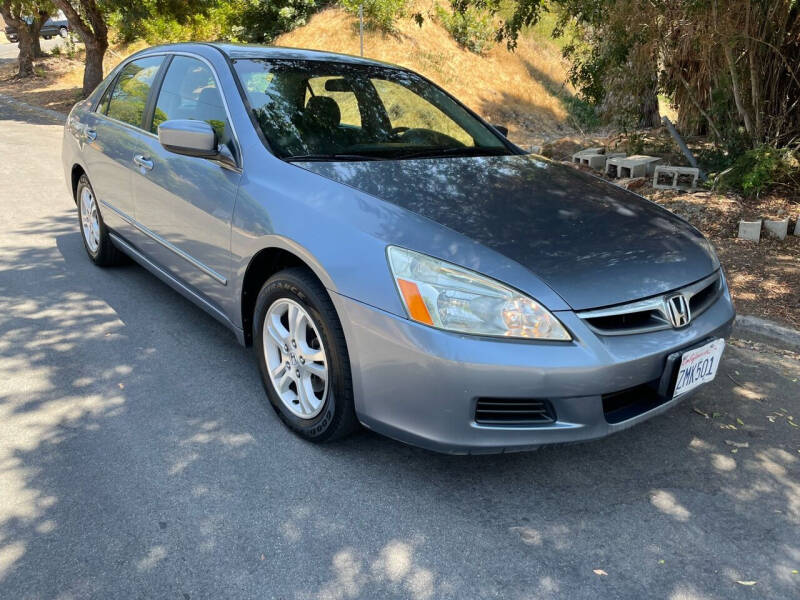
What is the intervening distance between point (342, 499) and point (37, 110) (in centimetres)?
1668

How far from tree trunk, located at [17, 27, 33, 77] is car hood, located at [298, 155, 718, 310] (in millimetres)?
22848

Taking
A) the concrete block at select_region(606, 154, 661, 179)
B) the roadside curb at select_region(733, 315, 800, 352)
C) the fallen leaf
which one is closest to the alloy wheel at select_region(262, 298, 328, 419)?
the fallen leaf

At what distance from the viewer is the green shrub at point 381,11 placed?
18.5 m

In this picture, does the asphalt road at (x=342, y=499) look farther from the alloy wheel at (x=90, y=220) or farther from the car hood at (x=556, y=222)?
the alloy wheel at (x=90, y=220)

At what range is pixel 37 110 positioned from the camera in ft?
→ 52.5

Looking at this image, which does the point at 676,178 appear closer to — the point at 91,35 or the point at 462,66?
the point at 462,66

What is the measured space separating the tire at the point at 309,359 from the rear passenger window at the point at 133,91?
6.43 feet

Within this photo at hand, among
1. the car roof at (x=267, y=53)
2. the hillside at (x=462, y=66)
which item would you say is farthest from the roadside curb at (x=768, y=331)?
the hillside at (x=462, y=66)

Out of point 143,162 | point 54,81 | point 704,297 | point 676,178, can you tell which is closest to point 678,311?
point 704,297

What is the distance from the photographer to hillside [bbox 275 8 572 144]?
18.3 m

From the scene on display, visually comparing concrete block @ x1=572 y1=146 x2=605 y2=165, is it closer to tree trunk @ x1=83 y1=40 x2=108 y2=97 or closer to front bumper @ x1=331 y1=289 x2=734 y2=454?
front bumper @ x1=331 y1=289 x2=734 y2=454

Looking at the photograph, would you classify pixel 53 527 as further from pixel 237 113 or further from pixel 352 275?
pixel 237 113

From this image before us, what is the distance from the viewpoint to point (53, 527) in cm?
246

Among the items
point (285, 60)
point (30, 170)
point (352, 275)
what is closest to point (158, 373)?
point (352, 275)
